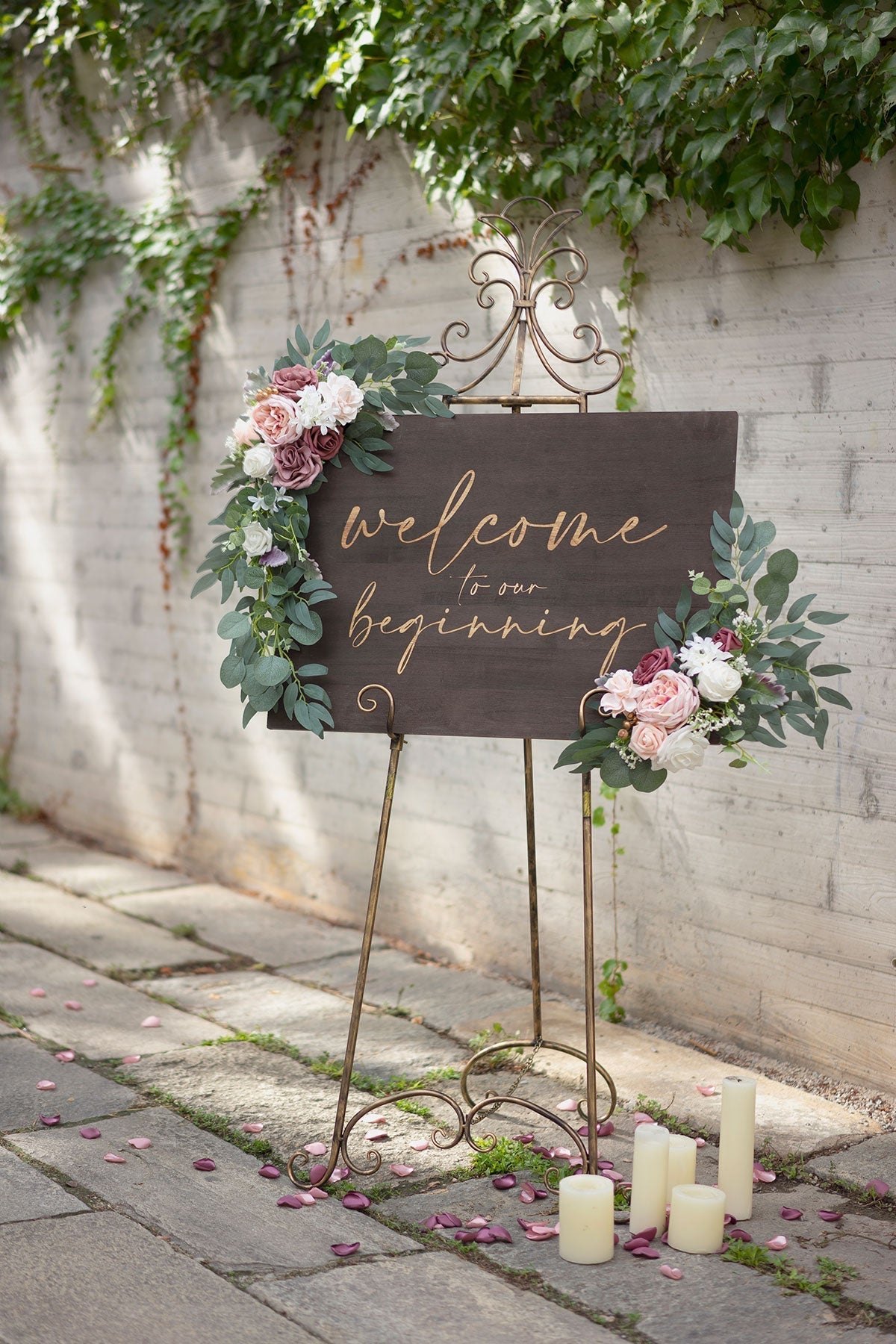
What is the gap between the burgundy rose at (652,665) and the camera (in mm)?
2215

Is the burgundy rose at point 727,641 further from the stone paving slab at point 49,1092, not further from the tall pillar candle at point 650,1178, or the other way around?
the stone paving slab at point 49,1092

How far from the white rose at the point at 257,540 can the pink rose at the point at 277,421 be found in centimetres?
15

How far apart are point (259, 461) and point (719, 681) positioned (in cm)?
89

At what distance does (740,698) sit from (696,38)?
1.46 metres

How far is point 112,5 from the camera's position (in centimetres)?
452

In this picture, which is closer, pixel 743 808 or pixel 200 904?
pixel 743 808

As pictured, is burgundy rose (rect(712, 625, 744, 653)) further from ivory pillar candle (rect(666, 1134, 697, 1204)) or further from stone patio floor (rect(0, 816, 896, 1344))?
stone patio floor (rect(0, 816, 896, 1344))

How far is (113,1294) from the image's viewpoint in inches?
76.7

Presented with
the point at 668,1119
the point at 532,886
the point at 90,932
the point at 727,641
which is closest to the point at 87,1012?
the point at 90,932

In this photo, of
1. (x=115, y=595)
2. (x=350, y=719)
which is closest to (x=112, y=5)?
(x=115, y=595)

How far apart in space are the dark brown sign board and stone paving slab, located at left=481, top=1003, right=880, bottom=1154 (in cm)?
94

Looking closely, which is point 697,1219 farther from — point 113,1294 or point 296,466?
point 296,466

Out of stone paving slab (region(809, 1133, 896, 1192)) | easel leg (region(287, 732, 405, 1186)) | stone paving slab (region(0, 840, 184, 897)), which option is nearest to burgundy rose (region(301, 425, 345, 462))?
easel leg (region(287, 732, 405, 1186))

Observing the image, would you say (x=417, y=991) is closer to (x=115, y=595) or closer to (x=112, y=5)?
(x=115, y=595)
